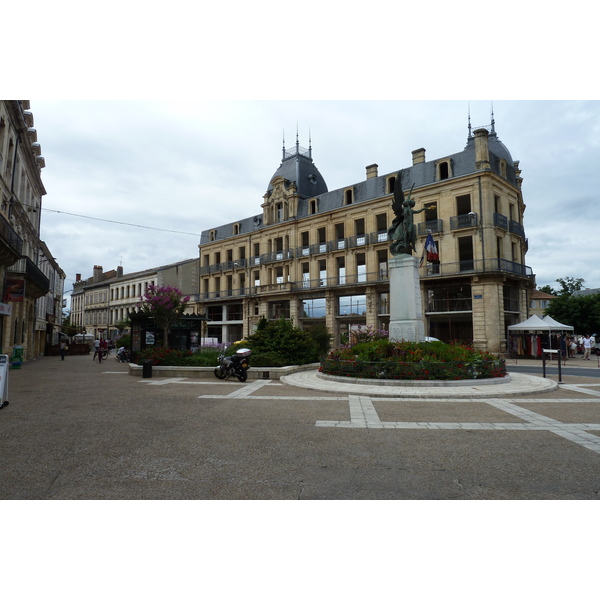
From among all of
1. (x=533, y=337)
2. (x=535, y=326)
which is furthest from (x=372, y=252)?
(x=535, y=326)

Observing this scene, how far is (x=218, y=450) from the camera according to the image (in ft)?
17.5

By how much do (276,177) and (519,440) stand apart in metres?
41.1

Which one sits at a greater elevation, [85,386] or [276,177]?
[276,177]

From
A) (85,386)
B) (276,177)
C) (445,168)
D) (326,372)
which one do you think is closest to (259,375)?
(326,372)

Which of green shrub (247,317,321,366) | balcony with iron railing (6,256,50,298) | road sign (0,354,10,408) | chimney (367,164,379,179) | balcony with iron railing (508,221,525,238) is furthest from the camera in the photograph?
chimney (367,164,379,179)

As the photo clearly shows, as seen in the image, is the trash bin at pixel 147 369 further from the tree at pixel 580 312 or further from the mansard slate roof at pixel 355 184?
the tree at pixel 580 312

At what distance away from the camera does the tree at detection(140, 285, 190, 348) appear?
18609 millimetres

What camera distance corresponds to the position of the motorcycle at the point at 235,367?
45.2ft

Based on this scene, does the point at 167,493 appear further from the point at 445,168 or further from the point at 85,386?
the point at 445,168

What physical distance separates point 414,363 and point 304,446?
23.2ft

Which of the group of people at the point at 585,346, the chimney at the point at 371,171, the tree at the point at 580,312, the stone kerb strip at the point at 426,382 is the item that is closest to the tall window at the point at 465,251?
the group of people at the point at 585,346

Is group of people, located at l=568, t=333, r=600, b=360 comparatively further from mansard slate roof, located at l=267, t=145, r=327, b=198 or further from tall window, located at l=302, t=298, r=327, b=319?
mansard slate roof, located at l=267, t=145, r=327, b=198

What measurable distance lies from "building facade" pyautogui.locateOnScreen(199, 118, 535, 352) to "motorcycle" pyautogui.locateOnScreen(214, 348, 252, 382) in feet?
42.1

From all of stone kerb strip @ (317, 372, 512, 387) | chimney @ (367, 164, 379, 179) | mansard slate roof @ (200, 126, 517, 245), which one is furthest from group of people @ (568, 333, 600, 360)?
chimney @ (367, 164, 379, 179)
